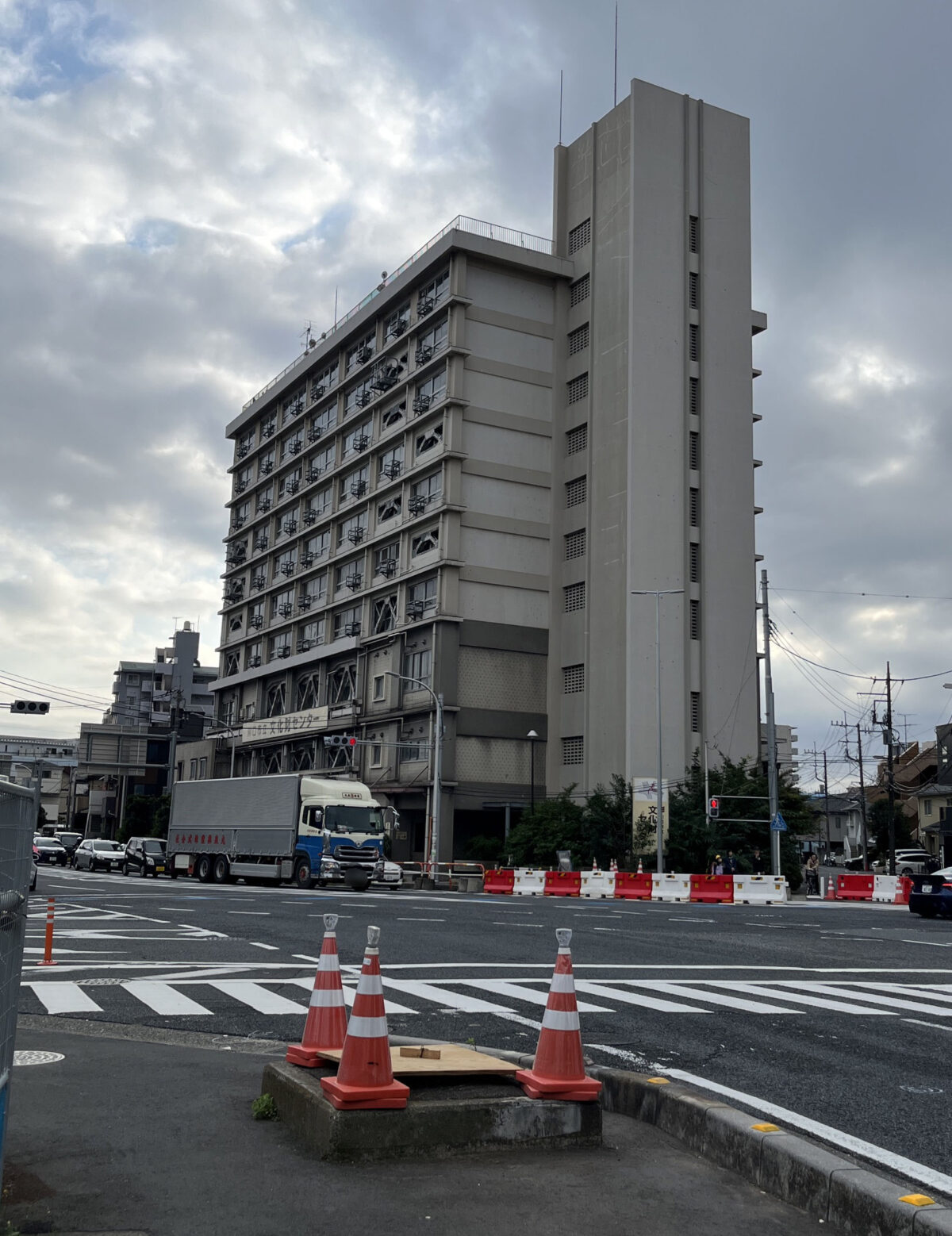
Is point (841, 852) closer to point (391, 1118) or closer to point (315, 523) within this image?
point (315, 523)

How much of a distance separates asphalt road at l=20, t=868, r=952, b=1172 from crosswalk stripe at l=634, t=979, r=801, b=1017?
4 centimetres

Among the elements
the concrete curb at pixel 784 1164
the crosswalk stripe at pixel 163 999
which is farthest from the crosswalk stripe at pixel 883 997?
the crosswalk stripe at pixel 163 999

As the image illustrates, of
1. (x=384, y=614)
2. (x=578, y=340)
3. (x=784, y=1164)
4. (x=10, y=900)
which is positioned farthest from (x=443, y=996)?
(x=578, y=340)

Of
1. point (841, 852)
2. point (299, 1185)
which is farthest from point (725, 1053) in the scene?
point (841, 852)

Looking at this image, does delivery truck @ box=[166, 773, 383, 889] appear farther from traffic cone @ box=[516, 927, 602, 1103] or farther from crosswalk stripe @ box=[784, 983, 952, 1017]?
traffic cone @ box=[516, 927, 602, 1103]

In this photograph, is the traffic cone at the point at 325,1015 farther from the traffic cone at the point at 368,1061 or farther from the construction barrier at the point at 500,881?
the construction barrier at the point at 500,881

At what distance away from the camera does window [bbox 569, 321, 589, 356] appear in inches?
2598

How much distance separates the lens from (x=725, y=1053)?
9008 millimetres

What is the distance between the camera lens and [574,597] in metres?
64.5

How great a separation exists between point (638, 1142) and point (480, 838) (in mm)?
55967

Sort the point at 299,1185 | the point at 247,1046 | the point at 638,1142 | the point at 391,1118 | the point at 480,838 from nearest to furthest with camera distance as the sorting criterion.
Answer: the point at 299,1185 < the point at 391,1118 < the point at 638,1142 < the point at 247,1046 < the point at 480,838

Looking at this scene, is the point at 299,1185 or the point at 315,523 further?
the point at 315,523

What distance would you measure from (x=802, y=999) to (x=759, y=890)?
27.3 metres

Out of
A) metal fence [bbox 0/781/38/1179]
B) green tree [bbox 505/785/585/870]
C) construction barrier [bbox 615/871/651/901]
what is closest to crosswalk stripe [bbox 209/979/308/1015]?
→ metal fence [bbox 0/781/38/1179]
